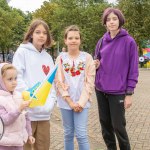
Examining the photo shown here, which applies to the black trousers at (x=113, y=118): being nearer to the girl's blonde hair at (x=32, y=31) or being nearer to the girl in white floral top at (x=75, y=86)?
the girl in white floral top at (x=75, y=86)

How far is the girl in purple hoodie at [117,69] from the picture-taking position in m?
4.42

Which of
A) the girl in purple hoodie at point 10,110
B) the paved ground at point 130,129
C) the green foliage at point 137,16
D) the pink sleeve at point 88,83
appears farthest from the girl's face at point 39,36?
the green foliage at point 137,16

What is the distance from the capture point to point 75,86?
4.22m

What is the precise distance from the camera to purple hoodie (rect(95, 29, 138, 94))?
441 cm

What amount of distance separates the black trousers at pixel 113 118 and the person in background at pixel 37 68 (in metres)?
0.84

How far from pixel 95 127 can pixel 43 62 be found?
3.38m

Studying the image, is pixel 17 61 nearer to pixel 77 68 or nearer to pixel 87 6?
pixel 77 68

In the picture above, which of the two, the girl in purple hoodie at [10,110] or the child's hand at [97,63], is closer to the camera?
the girl in purple hoodie at [10,110]

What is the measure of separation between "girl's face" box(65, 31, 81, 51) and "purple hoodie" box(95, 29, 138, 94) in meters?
0.45

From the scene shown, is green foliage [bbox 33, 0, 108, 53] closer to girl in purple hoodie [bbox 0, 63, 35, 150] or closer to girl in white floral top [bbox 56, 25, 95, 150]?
girl in white floral top [bbox 56, 25, 95, 150]

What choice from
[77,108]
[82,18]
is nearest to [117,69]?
[77,108]

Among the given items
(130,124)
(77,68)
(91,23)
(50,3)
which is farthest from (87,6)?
(77,68)

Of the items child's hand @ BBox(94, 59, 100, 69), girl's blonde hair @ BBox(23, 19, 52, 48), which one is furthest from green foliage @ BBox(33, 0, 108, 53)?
girl's blonde hair @ BBox(23, 19, 52, 48)

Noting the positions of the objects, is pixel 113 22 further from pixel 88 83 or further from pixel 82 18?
pixel 82 18
